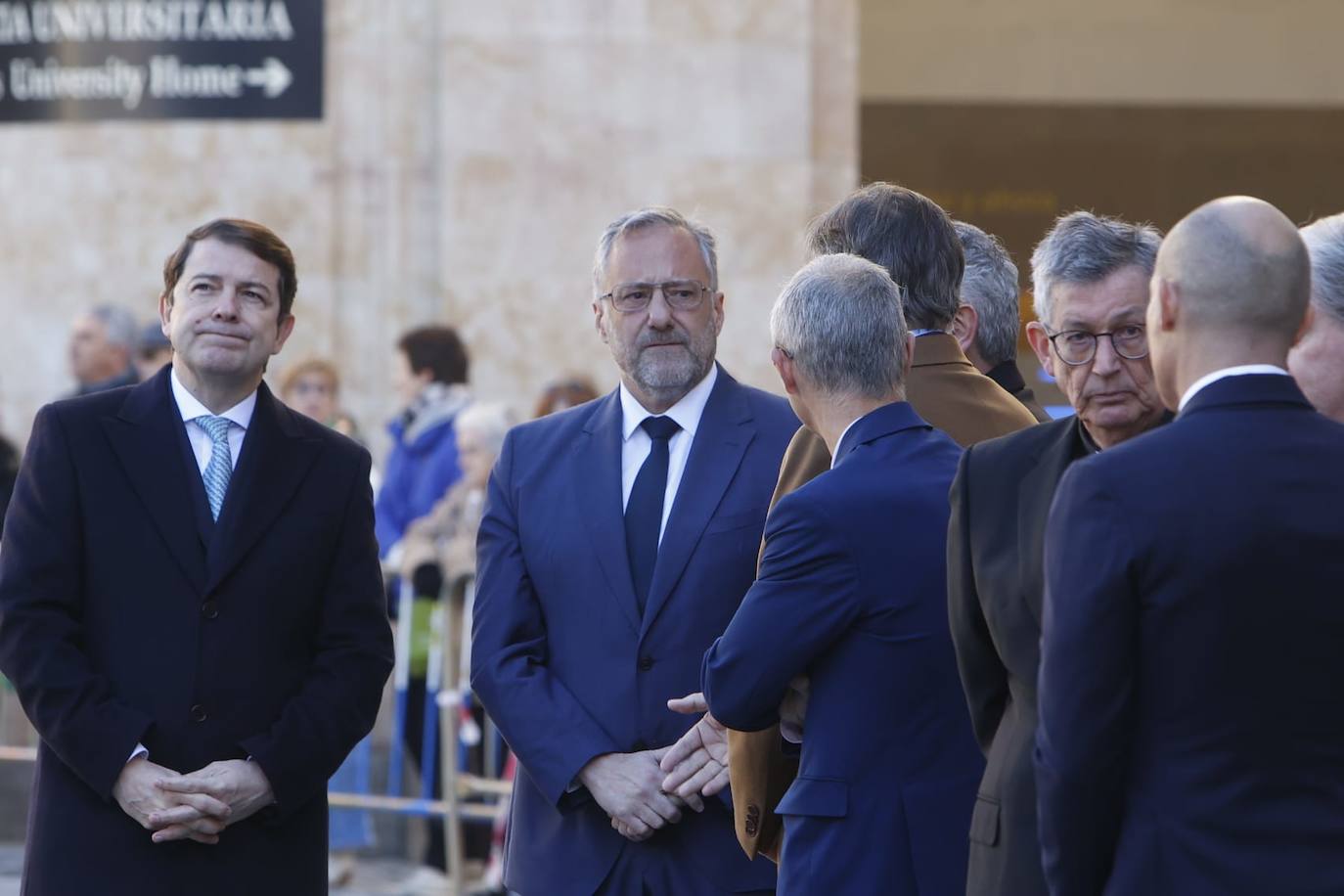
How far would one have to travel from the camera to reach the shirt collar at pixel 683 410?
470cm

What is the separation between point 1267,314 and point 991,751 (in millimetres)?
867

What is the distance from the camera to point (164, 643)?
14.5 ft

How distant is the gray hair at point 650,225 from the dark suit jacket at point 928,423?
68cm

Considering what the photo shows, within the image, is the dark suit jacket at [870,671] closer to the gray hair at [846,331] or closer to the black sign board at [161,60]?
the gray hair at [846,331]

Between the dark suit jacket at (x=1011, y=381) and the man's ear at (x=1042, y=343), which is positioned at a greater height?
the man's ear at (x=1042, y=343)

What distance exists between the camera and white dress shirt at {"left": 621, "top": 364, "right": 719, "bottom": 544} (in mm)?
4684

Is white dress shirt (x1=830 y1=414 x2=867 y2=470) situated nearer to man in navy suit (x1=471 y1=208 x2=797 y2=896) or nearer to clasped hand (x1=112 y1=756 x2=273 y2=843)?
man in navy suit (x1=471 y1=208 x2=797 y2=896)

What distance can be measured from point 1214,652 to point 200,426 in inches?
101

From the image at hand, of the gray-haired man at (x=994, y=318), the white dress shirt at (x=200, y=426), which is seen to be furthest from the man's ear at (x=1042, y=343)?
the white dress shirt at (x=200, y=426)

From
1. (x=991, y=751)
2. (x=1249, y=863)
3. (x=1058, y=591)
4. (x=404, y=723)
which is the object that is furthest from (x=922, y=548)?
(x=404, y=723)

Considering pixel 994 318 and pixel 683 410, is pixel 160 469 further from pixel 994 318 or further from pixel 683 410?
pixel 994 318

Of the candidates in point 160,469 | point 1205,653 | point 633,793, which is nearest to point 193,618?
point 160,469

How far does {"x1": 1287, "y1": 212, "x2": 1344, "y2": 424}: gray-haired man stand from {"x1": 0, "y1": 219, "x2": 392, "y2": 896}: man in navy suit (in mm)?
2121

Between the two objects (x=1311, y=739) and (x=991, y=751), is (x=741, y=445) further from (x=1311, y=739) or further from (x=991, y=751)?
(x=1311, y=739)
